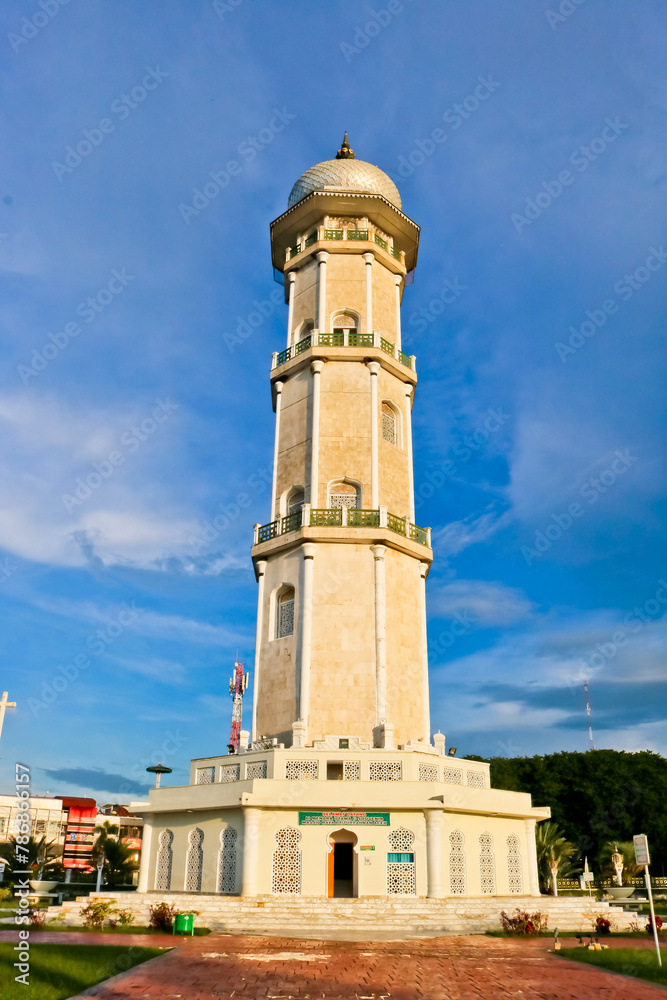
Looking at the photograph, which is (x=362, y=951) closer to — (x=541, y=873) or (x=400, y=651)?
(x=400, y=651)

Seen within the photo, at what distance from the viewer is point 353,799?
80.0 feet

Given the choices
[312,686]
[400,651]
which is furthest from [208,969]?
[400,651]

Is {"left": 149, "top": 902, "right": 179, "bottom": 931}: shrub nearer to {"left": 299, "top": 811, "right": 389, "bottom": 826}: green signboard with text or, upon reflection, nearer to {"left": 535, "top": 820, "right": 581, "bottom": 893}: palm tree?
{"left": 299, "top": 811, "right": 389, "bottom": 826}: green signboard with text

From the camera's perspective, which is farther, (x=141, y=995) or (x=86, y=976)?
(x=86, y=976)

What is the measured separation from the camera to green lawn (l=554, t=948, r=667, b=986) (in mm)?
14898

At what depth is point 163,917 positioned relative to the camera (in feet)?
68.7

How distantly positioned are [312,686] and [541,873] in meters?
21.1

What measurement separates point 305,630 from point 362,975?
15.7 meters

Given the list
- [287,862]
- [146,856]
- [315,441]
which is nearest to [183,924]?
[287,862]

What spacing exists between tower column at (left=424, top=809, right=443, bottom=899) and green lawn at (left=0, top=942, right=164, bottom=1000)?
385 inches

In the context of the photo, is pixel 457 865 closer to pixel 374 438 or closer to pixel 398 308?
pixel 374 438

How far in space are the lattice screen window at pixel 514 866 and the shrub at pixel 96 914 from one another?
45.9 feet

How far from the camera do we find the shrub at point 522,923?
2148 cm

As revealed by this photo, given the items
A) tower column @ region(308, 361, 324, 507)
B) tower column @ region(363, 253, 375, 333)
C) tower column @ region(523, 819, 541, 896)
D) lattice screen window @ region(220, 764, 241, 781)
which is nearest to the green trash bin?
lattice screen window @ region(220, 764, 241, 781)
